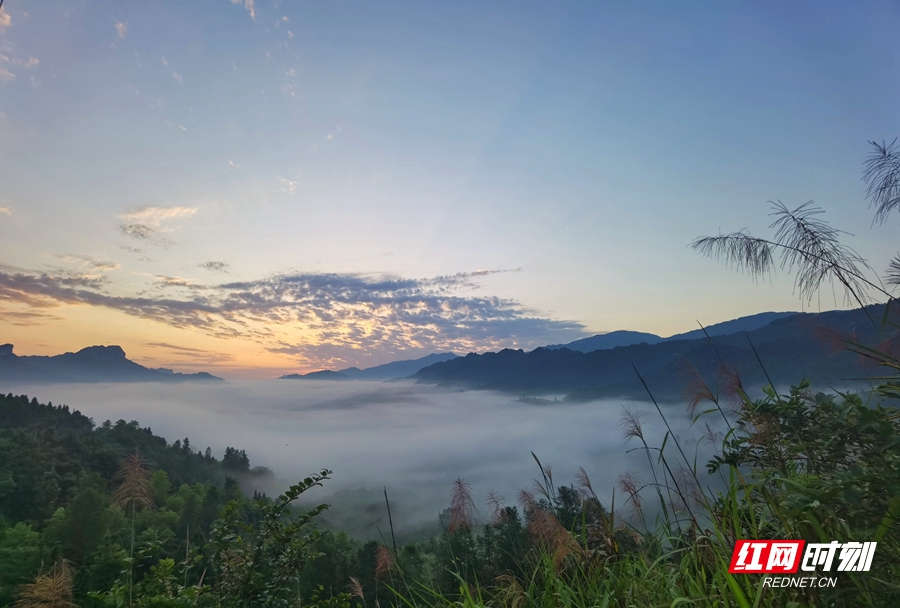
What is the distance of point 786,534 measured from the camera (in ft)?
5.85

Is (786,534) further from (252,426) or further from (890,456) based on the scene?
(252,426)

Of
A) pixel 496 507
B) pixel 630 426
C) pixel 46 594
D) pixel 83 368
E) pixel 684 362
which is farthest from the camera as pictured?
pixel 83 368

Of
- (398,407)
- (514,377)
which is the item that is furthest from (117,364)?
(514,377)

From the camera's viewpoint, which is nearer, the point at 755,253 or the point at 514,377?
the point at 755,253

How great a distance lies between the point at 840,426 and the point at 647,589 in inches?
47.3

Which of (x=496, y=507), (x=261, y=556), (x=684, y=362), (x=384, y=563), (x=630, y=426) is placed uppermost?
(x=684, y=362)

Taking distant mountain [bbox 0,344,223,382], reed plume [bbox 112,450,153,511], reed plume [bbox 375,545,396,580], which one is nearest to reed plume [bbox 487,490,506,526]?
reed plume [bbox 375,545,396,580]

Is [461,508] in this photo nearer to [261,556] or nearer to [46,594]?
[261,556]

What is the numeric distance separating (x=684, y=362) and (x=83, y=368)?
6708 inches

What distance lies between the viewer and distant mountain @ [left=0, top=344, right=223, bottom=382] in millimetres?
102312

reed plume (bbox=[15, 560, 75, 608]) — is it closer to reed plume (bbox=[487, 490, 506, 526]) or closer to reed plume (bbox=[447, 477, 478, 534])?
reed plume (bbox=[447, 477, 478, 534])

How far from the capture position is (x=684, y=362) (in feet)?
12.2

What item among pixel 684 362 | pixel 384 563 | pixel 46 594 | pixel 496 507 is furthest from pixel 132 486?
pixel 684 362

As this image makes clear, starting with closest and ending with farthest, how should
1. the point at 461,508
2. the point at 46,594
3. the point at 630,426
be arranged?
the point at 46,594 → the point at 630,426 → the point at 461,508
